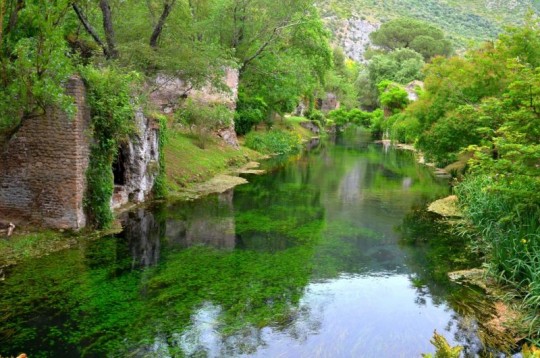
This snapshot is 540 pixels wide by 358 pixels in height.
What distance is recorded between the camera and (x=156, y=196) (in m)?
22.2

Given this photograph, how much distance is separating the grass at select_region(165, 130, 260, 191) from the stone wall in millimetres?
8801

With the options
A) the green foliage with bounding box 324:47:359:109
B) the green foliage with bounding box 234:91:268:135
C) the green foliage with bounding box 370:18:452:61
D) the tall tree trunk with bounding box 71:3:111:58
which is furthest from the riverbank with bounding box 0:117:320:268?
the green foliage with bounding box 370:18:452:61

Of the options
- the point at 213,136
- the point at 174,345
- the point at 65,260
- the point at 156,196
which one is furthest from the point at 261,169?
the point at 174,345

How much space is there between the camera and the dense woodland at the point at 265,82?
1248 cm

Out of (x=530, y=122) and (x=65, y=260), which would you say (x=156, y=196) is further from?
(x=530, y=122)

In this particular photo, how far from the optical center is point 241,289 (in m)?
12.4

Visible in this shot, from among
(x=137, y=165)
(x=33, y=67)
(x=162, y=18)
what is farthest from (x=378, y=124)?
(x=33, y=67)

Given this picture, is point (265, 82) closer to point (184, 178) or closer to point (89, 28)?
point (184, 178)

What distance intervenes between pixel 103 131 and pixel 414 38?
327ft

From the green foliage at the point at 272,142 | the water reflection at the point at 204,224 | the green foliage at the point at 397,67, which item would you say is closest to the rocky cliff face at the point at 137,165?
the water reflection at the point at 204,224

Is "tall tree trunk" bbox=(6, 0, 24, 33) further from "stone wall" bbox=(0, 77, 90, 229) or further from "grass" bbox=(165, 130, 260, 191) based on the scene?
"grass" bbox=(165, 130, 260, 191)

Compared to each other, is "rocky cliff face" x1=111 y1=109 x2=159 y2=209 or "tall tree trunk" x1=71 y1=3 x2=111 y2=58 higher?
"tall tree trunk" x1=71 y1=3 x2=111 y2=58

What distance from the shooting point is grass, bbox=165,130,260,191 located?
2517 cm

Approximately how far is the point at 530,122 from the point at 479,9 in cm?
15064
